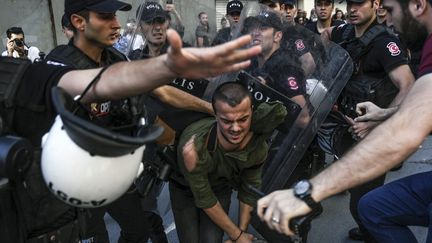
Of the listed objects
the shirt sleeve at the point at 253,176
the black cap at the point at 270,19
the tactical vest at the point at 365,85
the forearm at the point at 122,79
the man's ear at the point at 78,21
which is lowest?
the shirt sleeve at the point at 253,176

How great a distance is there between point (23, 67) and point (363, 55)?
7.09ft

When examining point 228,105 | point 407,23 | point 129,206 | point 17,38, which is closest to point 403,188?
point 407,23

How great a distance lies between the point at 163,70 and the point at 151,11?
1.71 meters

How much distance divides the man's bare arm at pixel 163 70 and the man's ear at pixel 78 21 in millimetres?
842

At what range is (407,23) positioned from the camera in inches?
81.0

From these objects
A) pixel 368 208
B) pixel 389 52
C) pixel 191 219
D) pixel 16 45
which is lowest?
pixel 16 45

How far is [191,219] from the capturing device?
267 centimetres

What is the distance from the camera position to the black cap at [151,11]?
2953mm

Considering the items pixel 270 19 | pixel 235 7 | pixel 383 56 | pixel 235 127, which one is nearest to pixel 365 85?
pixel 383 56

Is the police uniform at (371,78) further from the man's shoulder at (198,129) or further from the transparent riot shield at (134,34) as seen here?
the transparent riot shield at (134,34)

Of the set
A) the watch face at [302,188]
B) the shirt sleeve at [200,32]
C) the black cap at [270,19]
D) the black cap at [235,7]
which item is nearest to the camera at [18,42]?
the black cap at [235,7]

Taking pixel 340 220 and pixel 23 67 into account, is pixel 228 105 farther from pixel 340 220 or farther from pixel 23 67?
pixel 340 220

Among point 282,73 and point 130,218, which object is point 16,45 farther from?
point 282,73

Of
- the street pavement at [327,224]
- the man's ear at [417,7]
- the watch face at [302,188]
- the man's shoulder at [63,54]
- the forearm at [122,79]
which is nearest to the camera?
the forearm at [122,79]
